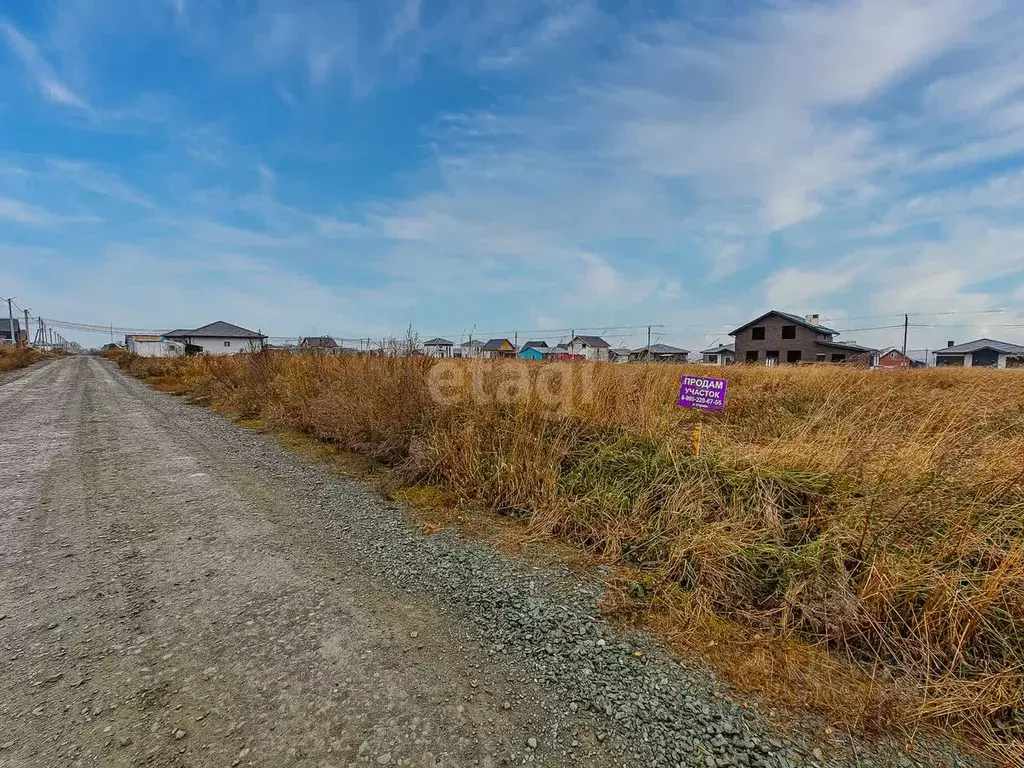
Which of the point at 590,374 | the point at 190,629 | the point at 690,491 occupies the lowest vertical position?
the point at 190,629

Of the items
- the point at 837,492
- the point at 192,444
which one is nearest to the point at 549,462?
the point at 837,492

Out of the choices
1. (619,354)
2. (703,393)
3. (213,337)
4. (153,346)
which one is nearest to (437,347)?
(619,354)

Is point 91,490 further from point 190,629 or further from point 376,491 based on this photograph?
point 190,629

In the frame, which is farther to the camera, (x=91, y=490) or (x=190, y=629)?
(x=91, y=490)

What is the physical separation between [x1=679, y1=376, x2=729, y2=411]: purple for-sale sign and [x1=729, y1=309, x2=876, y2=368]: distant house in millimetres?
36418

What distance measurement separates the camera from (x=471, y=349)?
6703mm

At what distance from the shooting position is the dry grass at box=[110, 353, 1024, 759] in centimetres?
191

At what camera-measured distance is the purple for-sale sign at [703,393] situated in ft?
11.9

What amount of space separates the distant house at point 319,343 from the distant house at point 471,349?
14.3 feet

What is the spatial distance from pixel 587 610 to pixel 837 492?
77.8 inches

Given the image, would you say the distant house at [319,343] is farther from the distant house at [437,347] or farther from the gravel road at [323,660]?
the gravel road at [323,660]

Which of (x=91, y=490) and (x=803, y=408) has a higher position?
(x=803, y=408)

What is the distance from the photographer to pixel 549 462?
3979mm

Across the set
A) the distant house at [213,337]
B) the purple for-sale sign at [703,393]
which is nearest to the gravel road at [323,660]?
the purple for-sale sign at [703,393]
